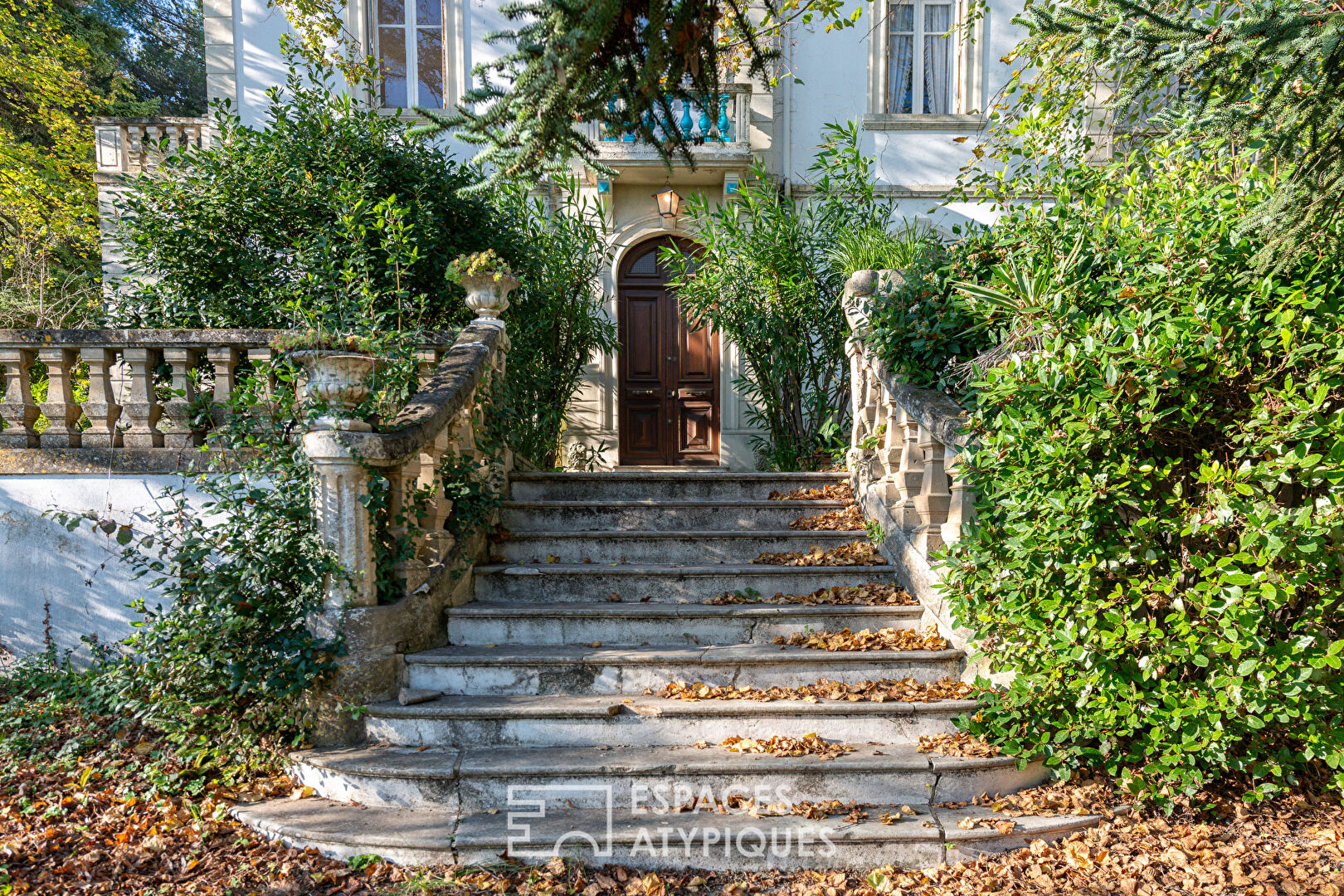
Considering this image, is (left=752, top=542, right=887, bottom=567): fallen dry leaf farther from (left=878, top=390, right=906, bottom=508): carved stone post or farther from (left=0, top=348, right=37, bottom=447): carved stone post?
(left=0, top=348, right=37, bottom=447): carved stone post

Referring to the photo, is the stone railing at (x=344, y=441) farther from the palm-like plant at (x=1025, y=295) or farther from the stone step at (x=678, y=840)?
the palm-like plant at (x=1025, y=295)

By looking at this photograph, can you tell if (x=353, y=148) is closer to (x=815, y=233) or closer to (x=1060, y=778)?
(x=815, y=233)

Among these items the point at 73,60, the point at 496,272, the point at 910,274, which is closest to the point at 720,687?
the point at 910,274

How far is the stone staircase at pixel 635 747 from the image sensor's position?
264cm

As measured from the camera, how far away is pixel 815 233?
7082 millimetres

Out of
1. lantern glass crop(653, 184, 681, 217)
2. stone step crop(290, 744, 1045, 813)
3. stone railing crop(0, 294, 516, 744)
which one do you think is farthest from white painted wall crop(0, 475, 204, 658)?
lantern glass crop(653, 184, 681, 217)

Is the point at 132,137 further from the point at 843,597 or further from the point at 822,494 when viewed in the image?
the point at 843,597

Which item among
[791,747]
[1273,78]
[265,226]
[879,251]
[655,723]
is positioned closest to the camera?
[1273,78]

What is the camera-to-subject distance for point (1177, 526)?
105 inches

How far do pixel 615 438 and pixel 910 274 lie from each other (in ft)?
16.2

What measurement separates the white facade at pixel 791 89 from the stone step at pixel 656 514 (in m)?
3.82

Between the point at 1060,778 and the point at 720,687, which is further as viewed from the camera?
the point at 720,687

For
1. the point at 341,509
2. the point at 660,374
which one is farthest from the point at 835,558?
the point at 660,374

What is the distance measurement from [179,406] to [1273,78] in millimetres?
5137
